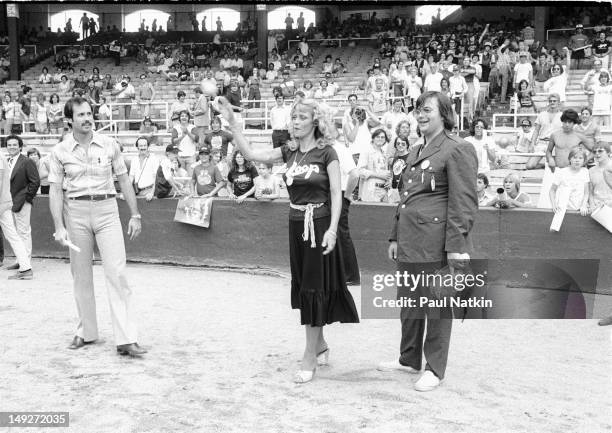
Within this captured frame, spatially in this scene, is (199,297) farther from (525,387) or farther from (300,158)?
(525,387)

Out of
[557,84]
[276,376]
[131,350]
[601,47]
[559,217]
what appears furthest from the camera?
[601,47]

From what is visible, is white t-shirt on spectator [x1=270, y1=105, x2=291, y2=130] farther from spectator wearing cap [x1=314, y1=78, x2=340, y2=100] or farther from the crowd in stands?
spectator wearing cap [x1=314, y1=78, x2=340, y2=100]

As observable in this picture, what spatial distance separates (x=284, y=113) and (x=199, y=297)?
7.32 m

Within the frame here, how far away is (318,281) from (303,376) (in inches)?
23.6

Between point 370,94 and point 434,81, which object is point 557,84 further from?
point 370,94

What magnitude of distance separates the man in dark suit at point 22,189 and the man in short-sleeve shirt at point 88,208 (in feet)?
11.7

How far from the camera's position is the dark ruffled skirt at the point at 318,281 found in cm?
477

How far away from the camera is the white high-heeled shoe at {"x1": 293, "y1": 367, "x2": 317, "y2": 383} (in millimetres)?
4734

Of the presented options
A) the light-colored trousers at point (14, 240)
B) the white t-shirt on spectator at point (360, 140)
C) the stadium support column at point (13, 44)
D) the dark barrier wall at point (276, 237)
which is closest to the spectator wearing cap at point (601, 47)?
the white t-shirt on spectator at point (360, 140)

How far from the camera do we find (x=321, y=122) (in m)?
4.77

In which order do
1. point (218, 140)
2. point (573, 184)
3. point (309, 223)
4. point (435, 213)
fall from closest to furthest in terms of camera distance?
1. point (435, 213)
2. point (309, 223)
3. point (573, 184)
4. point (218, 140)

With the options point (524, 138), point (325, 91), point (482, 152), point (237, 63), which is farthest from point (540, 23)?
point (482, 152)

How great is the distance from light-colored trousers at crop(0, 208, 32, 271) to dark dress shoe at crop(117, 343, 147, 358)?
3.60 metres

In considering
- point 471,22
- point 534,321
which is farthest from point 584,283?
point 471,22
